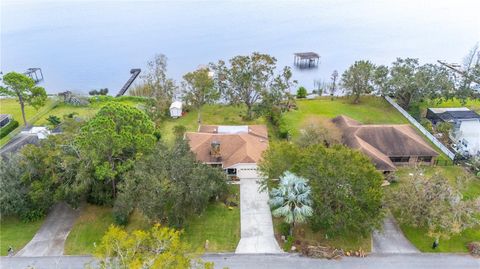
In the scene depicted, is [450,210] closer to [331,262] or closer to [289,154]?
[331,262]

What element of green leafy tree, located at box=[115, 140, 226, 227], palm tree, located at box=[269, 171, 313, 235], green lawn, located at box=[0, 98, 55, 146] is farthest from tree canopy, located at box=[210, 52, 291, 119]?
green lawn, located at box=[0, 98, 55, 146]

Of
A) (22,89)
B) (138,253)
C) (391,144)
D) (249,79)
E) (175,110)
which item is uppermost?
(22,89)

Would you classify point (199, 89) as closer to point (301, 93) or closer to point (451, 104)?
point (301, 93)

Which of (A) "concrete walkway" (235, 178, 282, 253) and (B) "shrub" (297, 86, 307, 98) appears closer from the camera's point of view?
(A) "concrete walkway" (235, 178, 282, 253)

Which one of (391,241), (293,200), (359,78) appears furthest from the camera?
(359,78)

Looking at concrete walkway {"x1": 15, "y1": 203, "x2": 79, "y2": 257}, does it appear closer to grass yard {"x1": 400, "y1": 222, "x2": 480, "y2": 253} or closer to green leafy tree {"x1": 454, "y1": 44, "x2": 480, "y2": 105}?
grass yard {"x1": 400, "y1": 222, "x2": 480, "y2": 253}

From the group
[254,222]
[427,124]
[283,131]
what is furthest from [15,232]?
[427,124]

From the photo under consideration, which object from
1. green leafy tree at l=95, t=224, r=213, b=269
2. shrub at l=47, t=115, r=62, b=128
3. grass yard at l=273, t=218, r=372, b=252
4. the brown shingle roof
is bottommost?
grass yard at l=273, t=218, r=372, b=252
